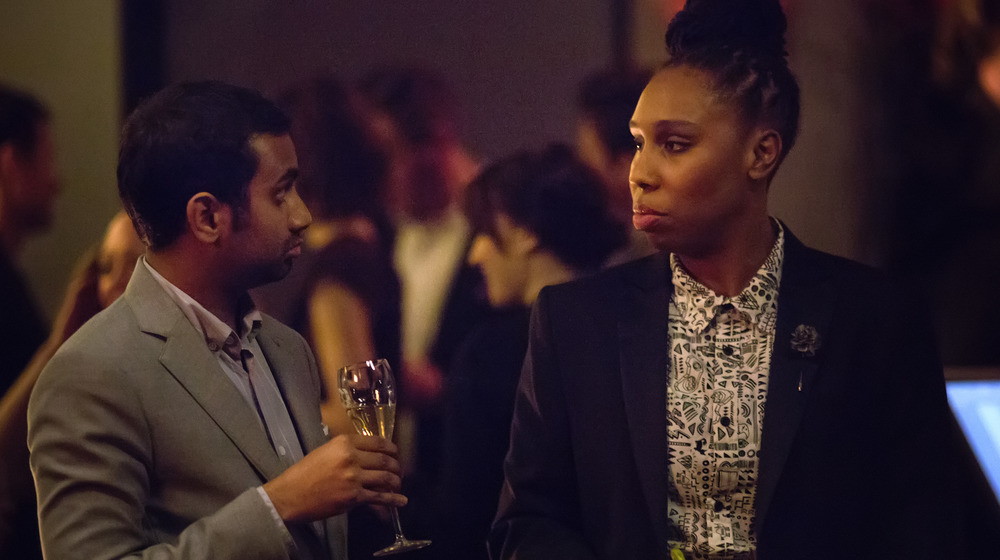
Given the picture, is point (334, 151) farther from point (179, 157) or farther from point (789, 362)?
point (789, 362)

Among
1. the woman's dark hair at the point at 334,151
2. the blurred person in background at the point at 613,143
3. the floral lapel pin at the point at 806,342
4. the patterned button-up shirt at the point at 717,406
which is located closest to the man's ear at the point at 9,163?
the woman's dark hair at the point at 334,151

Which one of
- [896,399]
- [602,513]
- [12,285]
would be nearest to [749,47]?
[896,399]

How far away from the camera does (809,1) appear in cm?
207

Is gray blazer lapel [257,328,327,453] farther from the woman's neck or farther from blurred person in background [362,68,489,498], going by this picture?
the woman's neck

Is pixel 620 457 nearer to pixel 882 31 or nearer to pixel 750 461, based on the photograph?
pixel 750 461

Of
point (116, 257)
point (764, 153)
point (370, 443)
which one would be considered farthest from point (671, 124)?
point (116, 257)

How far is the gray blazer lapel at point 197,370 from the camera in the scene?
1610 mm

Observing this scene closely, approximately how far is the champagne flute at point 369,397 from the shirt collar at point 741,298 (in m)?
0.59

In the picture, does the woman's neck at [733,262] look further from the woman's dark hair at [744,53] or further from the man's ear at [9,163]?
the man's ear at [9,163]

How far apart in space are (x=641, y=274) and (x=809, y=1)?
728mm

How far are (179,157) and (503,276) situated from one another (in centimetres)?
76

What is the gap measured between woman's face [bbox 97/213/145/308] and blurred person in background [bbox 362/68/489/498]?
2.04ft

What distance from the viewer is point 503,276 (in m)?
2.13

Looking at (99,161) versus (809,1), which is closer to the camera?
(809,1)
